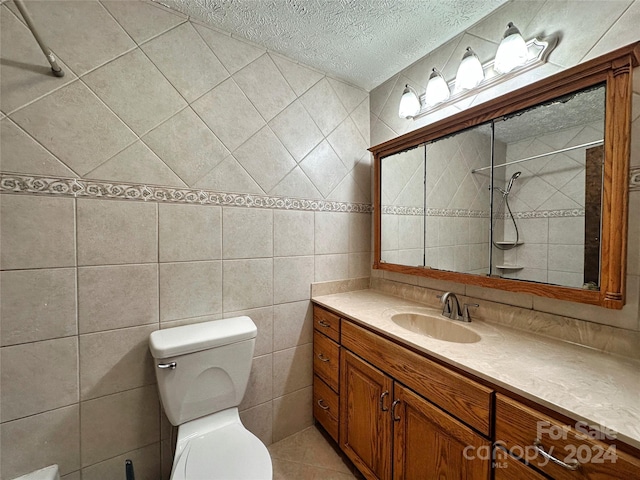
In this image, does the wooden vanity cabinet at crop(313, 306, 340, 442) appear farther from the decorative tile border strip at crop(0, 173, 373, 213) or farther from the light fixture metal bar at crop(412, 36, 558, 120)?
the light fixture metal bar at crop(412, 36, 558, 120)

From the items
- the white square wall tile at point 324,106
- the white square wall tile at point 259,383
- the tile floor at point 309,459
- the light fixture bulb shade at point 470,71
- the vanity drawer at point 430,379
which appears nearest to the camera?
the vanity drawer at point 430,379

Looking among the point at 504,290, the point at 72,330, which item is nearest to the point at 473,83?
the point at 504,290

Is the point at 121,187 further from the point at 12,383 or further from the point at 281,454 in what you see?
the point at 281,454

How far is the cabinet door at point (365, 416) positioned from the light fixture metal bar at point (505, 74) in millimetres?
1444

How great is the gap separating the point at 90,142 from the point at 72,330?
79cm

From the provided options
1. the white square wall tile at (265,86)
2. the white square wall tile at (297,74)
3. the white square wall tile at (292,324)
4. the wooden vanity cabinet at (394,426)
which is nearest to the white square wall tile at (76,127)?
the white square wall tile at (265,86)

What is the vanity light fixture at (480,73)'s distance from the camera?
110 cm

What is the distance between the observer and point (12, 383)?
39.4 inches

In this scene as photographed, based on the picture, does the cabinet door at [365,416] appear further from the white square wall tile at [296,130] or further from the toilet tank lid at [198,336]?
the white square wall tile at [296,130]

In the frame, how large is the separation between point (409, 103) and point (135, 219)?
162 centimetres

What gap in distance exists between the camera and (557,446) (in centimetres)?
65

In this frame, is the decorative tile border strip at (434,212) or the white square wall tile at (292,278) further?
the white square wall tile at (292,278)

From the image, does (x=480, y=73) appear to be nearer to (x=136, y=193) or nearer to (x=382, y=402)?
(x=382, y=402)

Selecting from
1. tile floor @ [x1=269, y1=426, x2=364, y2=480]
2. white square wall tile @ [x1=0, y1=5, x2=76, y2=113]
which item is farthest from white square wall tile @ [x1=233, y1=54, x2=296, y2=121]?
tile floor @ [x1=269, y1=426, x2=364, y2=480]
